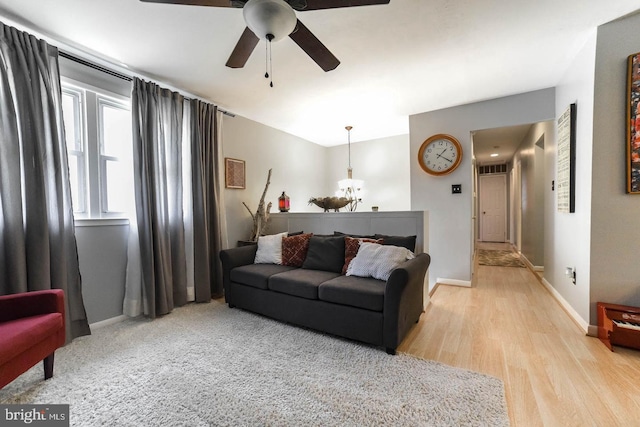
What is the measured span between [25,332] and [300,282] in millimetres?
1748

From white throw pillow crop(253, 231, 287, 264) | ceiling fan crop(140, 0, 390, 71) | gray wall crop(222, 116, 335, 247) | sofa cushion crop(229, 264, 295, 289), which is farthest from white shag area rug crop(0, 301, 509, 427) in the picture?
ceiling fan crop(140, 0, 390, 71)

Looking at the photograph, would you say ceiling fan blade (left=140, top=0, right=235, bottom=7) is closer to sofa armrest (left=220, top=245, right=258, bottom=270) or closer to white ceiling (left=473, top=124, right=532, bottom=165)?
sofa armrest (left=220, top=245, right=258, bottom=270)

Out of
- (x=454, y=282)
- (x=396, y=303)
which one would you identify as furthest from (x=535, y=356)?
(x=454, y=282)

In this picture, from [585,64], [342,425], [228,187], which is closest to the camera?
[342,425]

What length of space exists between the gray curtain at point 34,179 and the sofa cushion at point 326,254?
81.9 inches

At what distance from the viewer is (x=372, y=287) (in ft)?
6.90

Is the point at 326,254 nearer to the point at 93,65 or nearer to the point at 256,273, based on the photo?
the point at 256,273

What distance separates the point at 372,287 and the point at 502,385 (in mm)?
971

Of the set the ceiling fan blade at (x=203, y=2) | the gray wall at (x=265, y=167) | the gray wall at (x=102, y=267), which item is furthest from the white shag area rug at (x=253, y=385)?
the ceiling fan blade at (x=203, y=2)

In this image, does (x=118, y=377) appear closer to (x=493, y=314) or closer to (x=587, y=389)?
(x=587, y=389)

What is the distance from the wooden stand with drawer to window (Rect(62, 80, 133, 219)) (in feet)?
14.3

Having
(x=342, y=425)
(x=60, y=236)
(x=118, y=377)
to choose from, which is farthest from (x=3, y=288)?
(x=342, y=425)

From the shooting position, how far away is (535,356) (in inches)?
75.3

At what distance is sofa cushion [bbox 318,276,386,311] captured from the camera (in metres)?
2.02
